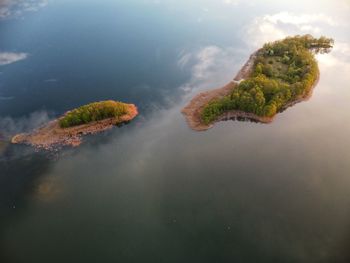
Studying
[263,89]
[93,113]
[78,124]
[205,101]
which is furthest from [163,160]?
[263,89]

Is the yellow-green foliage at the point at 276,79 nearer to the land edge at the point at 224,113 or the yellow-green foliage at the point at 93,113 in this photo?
the land edge at the point at 224,113

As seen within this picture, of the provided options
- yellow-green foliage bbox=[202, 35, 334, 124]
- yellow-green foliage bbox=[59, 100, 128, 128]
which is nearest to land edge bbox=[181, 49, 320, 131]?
yellow-green foliage bbox=[202, 35, 334, 124]

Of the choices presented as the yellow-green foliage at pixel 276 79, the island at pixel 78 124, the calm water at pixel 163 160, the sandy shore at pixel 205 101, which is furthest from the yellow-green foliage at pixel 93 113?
the yellow-green foliage at pixel 276 79

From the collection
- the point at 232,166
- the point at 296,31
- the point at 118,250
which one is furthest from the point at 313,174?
the point at 296,31

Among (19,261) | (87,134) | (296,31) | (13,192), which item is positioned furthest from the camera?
(296,31)

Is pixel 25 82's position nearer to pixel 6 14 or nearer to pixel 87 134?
pixel 87 134

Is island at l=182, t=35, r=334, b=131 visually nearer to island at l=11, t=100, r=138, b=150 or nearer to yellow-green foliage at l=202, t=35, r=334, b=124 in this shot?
yellow-green foliage at l=202, t=35, r=334, b=124

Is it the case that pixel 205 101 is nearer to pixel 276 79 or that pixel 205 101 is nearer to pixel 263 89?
pixel 263 89
